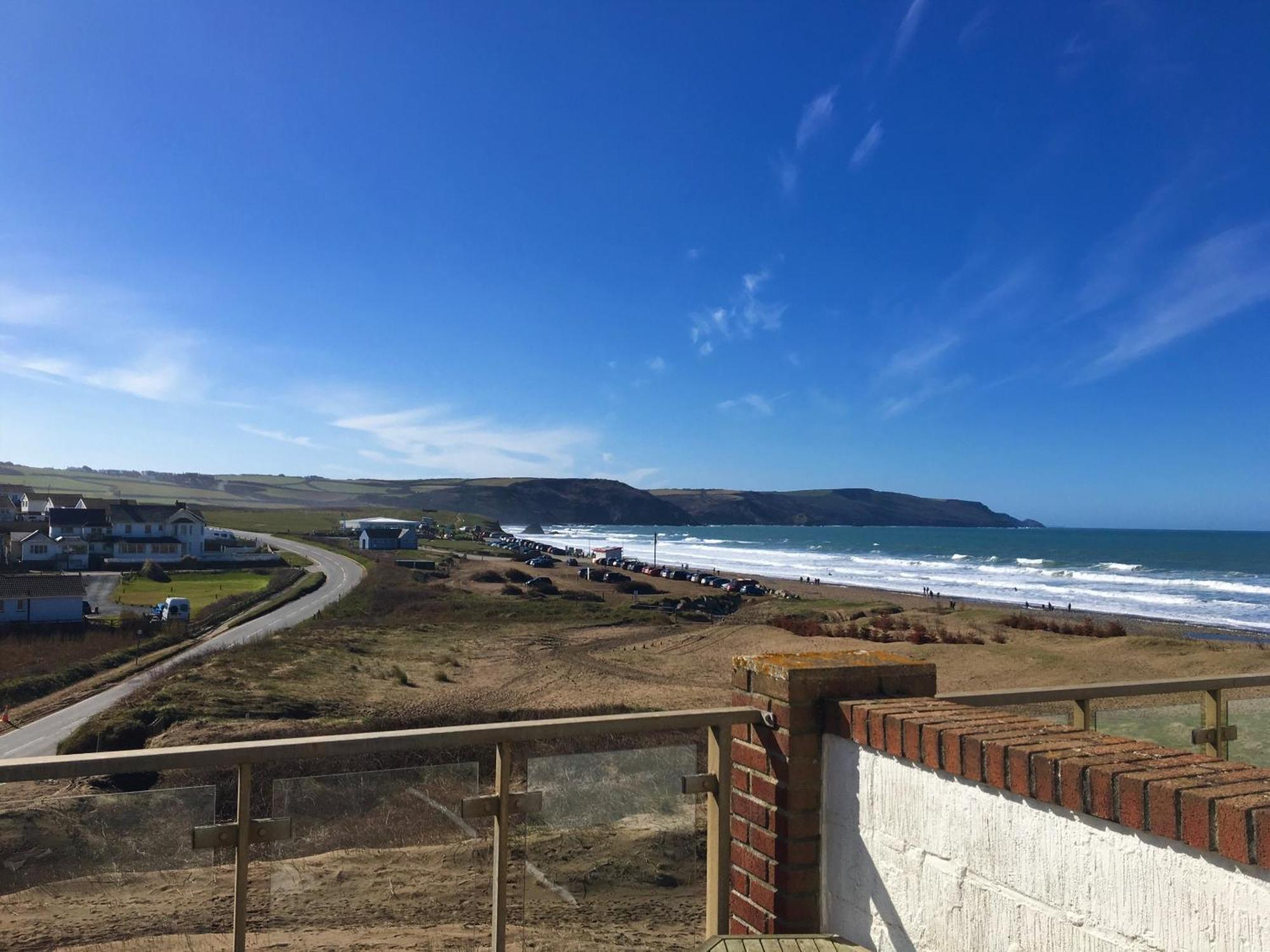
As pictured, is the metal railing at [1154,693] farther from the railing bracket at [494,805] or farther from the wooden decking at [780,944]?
the railing bracket at [494,805]

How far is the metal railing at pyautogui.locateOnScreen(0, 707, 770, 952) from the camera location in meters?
2.32

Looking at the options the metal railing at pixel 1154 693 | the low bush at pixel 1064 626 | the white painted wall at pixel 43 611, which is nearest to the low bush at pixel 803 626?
the low bush at pixel 1064 626

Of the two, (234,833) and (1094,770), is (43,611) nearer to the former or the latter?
(234,833)

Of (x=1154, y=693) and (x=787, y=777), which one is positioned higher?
(x=1154, y=693)

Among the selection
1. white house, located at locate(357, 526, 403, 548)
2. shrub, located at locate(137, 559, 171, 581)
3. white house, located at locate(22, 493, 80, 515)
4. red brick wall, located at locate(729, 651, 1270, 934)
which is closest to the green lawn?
shrub, located at locate(137, 559, 171, 581)

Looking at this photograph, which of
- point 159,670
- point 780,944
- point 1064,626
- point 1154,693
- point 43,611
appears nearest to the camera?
point 780,944

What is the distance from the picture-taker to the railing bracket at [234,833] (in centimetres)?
247

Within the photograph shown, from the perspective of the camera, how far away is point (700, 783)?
10.2 feet

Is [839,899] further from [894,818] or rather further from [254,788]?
[254,788]

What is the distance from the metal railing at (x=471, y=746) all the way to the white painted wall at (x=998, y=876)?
398 millimetres

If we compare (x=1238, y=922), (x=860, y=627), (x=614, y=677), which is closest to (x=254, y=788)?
(x=1238, y=922)

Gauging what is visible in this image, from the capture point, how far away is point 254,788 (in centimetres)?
280

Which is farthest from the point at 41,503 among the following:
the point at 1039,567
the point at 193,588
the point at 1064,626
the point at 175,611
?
the point at 1039,567

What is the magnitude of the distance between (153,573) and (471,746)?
68712 mm
